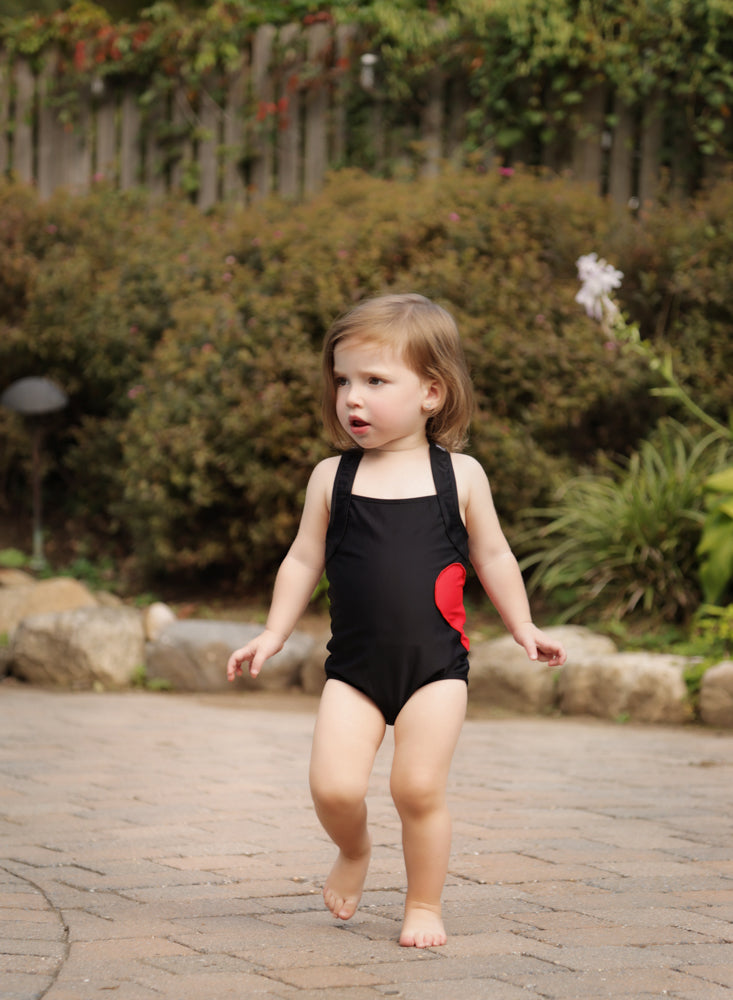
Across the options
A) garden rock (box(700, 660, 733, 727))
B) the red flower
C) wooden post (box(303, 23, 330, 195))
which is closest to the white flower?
garden rock (box(700, 660, 733, 727))

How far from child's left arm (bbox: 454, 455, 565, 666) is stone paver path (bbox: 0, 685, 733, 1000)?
1.96ft

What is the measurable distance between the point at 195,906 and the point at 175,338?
5132mm

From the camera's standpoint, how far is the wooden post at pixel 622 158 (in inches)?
333

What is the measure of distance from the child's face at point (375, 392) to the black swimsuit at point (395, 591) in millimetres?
114

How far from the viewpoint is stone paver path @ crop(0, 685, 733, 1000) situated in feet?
7.21

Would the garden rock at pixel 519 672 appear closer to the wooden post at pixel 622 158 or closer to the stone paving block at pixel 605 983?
the stone paving block at pixel 605 983

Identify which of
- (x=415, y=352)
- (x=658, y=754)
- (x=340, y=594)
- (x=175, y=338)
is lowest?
(x=658, y=754)

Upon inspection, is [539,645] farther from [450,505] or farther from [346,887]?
[346,887]

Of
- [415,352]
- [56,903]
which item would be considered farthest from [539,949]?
[415,352]

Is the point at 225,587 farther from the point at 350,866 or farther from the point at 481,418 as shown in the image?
the point at 350,866

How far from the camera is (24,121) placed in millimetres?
10555

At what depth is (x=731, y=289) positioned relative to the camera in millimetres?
6637

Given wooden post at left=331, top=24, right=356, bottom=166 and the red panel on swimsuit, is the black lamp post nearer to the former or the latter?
wooden post at left=331, top=24, right=356, bottom=166

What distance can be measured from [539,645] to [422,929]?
591mm
